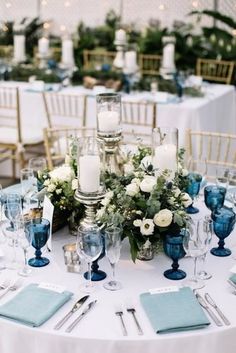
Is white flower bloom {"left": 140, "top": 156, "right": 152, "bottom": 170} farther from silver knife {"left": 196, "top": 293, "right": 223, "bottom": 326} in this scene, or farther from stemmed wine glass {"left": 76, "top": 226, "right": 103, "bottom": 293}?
silver knife {"left": 196, "top": 293, "right": 223, "bottom": 326}

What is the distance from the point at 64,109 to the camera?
451 centimetres

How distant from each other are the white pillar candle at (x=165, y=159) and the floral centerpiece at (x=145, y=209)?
0.34ft

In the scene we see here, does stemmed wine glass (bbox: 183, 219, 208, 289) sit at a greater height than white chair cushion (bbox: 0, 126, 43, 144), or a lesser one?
greater

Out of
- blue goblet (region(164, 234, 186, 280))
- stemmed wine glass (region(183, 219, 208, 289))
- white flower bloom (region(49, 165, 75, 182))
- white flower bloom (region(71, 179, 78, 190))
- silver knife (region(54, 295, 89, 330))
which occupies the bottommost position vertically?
silver knife (region(54, 295, 89, 330))

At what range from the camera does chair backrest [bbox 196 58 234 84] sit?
5859mm

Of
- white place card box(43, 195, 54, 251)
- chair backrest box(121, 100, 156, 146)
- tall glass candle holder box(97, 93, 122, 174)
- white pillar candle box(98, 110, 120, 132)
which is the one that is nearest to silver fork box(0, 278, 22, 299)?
white place card box(43, 195, 54, 251)

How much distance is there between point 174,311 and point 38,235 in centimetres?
53

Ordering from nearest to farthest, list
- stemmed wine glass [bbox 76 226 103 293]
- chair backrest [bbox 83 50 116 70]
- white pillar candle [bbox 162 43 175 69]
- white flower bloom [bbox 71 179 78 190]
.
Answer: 1. stemmed wine glass [bbox 76 226 103 293]
2. white flower bloom [bbox 71 179 78 190]
3. white pillar candle [bbox 162 43 175 69]
4. chair backrest [bbox 83 50 116 70]

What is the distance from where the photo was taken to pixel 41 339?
1640 millimetres

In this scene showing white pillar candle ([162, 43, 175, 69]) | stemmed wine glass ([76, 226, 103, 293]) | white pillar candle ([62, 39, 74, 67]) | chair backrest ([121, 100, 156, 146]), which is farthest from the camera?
white pillar candle ([62, 39, 74, 67])

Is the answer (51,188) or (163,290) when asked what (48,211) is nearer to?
(51,188)

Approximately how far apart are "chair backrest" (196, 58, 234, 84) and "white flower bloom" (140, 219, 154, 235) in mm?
4083

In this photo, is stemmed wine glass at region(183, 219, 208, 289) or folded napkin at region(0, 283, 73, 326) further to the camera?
stemmed wine glass at region(183, 219, 208, 289)

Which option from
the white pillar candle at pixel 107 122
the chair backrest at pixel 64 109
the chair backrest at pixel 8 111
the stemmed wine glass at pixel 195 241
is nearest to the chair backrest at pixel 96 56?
the chair backrest at pixel 8 111
